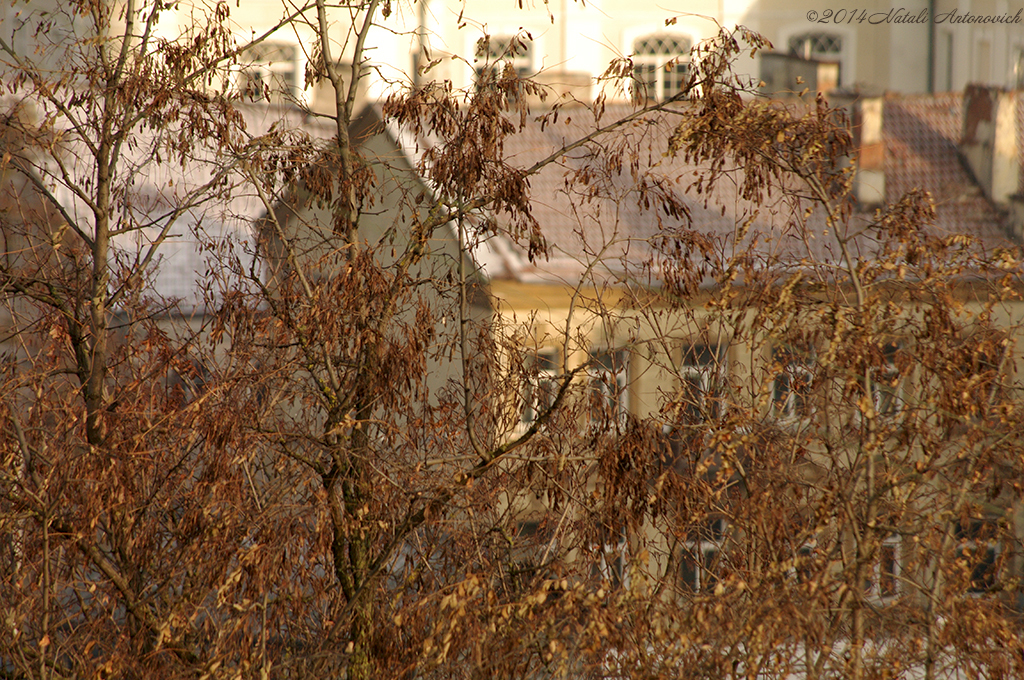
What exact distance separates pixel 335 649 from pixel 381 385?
1.93m

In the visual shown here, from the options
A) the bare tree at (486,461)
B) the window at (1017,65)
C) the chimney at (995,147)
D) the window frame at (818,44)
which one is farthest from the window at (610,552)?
the window frame at (818,44)

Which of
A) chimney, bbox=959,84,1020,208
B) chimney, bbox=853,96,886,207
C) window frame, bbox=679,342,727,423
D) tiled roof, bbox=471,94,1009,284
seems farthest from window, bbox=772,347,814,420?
chimney, bbox=959,84,1020,208

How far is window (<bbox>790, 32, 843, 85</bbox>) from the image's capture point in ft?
82.0

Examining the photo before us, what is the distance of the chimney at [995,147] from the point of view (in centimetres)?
1916

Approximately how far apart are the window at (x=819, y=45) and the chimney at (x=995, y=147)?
18.5ft

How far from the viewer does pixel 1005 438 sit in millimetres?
6797

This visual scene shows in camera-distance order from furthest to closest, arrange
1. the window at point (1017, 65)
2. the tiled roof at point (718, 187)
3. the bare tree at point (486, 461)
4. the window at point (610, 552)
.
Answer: the window at point (1017, 65) → the tiled roof at point (718, 187) → the window at point (610, 552) → the bare tree at point (486, 461)

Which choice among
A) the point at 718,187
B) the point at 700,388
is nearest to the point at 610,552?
the point at 700,388

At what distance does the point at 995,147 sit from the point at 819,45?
6935 mm

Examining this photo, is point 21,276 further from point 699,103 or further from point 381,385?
point 699,103

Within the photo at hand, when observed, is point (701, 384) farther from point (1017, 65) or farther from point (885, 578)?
point (1017, 65)

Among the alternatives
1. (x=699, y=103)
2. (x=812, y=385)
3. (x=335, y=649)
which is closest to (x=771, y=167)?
(x=699, y=103)

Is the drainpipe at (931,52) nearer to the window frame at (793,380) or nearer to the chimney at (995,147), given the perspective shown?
the chimney at (995,147)

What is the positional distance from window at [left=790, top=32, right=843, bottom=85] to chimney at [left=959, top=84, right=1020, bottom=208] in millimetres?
5633
